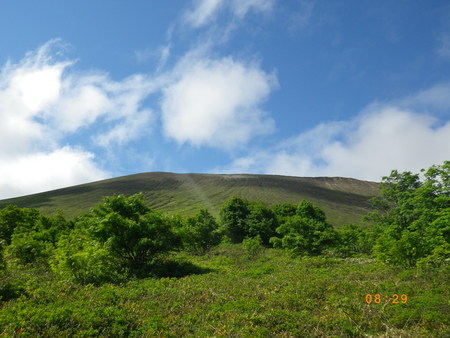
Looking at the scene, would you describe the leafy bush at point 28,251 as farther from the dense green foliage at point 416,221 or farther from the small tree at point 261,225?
the small tree at point 261,225

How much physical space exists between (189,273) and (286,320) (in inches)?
521

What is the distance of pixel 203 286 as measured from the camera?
53.2 feet

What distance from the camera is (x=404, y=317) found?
9906 mm

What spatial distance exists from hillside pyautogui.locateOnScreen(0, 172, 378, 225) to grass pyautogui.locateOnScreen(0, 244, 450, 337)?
7092cm

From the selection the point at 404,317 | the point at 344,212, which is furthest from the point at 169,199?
the point at 404,317

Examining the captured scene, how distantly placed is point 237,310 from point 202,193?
110 metres

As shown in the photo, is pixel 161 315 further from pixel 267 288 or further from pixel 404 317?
pixel 404 317

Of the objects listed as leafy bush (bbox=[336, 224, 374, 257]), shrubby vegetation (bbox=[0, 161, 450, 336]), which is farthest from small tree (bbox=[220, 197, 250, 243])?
leafy bush (bbox=[336, 224, 374, 257])

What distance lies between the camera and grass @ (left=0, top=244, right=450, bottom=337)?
8914 mm

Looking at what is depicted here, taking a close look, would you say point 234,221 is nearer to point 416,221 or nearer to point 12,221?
point 416,221
